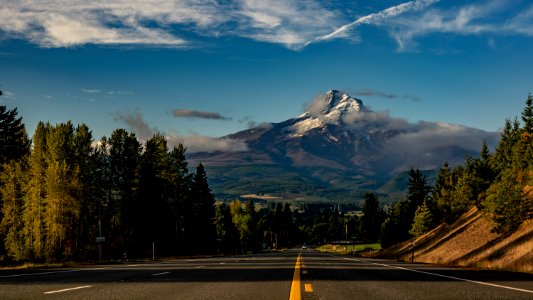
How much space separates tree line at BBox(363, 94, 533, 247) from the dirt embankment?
1.48 meters

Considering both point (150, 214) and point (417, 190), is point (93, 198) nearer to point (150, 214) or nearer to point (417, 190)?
point (150, 214)

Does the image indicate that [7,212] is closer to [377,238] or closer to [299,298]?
[299,298]

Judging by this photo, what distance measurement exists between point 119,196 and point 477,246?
4947cm

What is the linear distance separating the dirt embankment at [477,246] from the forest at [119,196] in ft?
6.56

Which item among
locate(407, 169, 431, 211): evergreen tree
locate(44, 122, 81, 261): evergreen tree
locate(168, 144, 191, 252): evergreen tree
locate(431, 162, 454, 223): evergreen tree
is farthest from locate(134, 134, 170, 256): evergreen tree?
locate(407, 169, 431, 211): evergreen tree

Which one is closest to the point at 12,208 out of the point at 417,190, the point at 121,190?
the point at 121,190

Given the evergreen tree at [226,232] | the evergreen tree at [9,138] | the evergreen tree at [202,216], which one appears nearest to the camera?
the evergreen tree at [9,138]

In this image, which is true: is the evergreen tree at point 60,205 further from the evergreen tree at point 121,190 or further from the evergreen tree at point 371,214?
the evergreen tree at point 371,214

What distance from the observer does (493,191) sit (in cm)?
5009

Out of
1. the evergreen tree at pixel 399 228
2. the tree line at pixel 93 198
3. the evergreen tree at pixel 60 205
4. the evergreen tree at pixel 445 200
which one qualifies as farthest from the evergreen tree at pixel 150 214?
the evergreen tree at pixel 399 228

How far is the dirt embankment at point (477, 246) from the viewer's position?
31117 millimetres

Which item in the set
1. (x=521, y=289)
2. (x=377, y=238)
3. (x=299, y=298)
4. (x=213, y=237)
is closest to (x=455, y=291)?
(x=521, y=289)

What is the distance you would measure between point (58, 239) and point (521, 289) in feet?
183

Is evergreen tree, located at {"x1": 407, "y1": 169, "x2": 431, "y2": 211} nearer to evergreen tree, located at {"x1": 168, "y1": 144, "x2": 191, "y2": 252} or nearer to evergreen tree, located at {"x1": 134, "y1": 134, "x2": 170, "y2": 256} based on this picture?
evergreen tree, located at {"x1": 168, "y1": 144, "x2": 191, "y2": 252}
